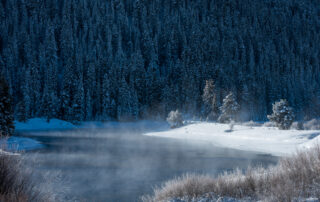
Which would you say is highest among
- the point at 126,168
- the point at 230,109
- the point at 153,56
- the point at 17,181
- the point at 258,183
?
the point at 153,56

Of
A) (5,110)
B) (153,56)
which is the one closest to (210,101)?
(153,56)

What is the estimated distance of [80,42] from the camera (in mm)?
101125

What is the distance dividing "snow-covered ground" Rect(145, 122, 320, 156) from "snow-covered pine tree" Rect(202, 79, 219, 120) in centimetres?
1335

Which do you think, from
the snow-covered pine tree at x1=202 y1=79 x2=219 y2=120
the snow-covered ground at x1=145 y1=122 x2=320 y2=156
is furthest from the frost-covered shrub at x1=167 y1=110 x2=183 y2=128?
the snow-covered pine tree at x1=202 y1=79 x2=219 y2=120

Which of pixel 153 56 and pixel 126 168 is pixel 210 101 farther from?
pixel 126 168

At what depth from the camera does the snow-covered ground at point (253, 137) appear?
1059 inches

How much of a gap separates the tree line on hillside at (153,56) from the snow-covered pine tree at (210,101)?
74cm

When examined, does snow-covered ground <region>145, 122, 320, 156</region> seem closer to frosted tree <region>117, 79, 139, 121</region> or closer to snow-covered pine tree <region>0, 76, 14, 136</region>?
snow-covered pine tree <region>0, 76, 14, 136</region>

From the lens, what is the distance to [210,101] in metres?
67.4

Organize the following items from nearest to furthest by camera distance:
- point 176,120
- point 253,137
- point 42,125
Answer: point 253,137 < point 176,120 < point 42,125

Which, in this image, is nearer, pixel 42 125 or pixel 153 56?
pixel 42 125

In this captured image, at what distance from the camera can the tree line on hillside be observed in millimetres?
74938

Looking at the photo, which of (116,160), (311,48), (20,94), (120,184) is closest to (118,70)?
(20,94)

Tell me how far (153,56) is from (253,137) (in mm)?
70740
